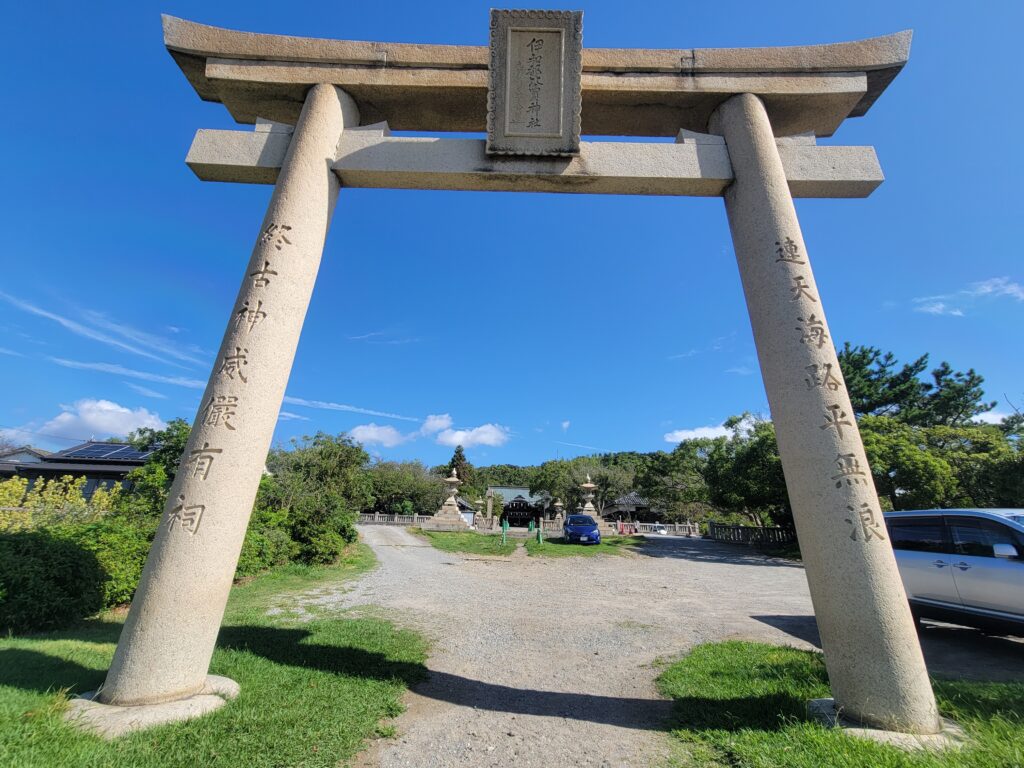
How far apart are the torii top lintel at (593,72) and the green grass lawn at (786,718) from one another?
5766 millimetres

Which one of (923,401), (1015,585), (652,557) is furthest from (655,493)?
(1015,585)

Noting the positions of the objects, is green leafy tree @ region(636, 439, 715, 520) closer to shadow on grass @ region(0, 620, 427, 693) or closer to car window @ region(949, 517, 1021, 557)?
car window @ region(949, 517, 1021, 557)

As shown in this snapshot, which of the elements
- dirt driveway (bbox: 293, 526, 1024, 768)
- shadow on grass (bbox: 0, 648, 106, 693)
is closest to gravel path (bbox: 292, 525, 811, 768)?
dirt driveway (bbox: 293, 526, 1024, 768)

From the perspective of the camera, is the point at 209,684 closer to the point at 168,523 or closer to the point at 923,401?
the point at 168,523

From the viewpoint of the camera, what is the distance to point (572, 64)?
497 cm

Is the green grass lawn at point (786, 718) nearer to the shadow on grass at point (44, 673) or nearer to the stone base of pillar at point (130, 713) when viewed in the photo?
the stone base of pillar at point (130, 713)

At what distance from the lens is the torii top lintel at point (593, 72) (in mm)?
5027

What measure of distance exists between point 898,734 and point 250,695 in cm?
456

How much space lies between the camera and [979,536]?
5.92 m

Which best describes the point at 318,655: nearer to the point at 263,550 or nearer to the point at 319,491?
the point at 263,550

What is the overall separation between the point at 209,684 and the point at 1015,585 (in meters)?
8.36

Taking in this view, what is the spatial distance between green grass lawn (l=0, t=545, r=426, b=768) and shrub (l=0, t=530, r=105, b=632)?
33cm

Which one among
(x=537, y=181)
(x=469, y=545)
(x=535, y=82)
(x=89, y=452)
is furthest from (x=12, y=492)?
(x=89, y=452)

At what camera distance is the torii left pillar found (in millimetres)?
3221
